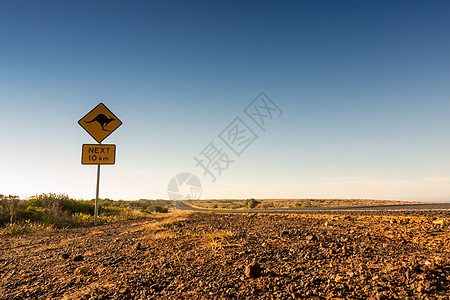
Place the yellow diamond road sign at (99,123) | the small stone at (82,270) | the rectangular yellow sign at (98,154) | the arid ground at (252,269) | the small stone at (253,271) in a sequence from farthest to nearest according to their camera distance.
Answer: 1. the yellow diamond road sign at (99,123)
2. the rectangular yellow sign at (98,154)
3. the small stone at (82,270)
4. the small stone at (253,271)
5. the arid ground at (252,269)

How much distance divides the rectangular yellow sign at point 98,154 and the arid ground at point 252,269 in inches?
259

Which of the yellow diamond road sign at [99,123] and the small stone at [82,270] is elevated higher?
the yellow diamond road sign at [99,123]

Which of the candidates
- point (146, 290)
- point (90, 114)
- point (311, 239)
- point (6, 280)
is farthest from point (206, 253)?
point (90, 114)

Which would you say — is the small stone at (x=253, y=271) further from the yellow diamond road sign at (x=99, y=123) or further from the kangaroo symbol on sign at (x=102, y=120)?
the kangaroo symbol on sign at (x=102, y=120)

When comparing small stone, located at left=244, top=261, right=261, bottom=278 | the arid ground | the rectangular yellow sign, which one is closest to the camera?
the arid ground

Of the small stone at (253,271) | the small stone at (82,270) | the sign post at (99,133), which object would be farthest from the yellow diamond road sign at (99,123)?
the small stone at (253,271)

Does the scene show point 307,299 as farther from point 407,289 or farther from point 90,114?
point 90,114

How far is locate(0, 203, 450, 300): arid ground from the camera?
2.60 metres

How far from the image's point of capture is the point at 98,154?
38.3 ft

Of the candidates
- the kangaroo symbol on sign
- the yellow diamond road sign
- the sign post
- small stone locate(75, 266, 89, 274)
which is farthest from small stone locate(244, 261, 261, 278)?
the kangaroo symbol on sign

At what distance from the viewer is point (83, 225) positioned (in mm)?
12352

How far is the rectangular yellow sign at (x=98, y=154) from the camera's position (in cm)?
1161

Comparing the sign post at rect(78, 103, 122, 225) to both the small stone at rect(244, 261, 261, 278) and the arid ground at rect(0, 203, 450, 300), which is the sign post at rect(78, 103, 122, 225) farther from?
the small stone at rect(244, 261, 261, 278)

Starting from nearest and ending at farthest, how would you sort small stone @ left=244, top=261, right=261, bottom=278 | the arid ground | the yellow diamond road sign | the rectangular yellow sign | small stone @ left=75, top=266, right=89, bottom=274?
the arid ground, small stone @ left=244, top=261, right=261, bottom=278, small stone @ left=75, top=266, right=89, bottom=274, the rectangular yellow sign, the yellow diamond road sign
